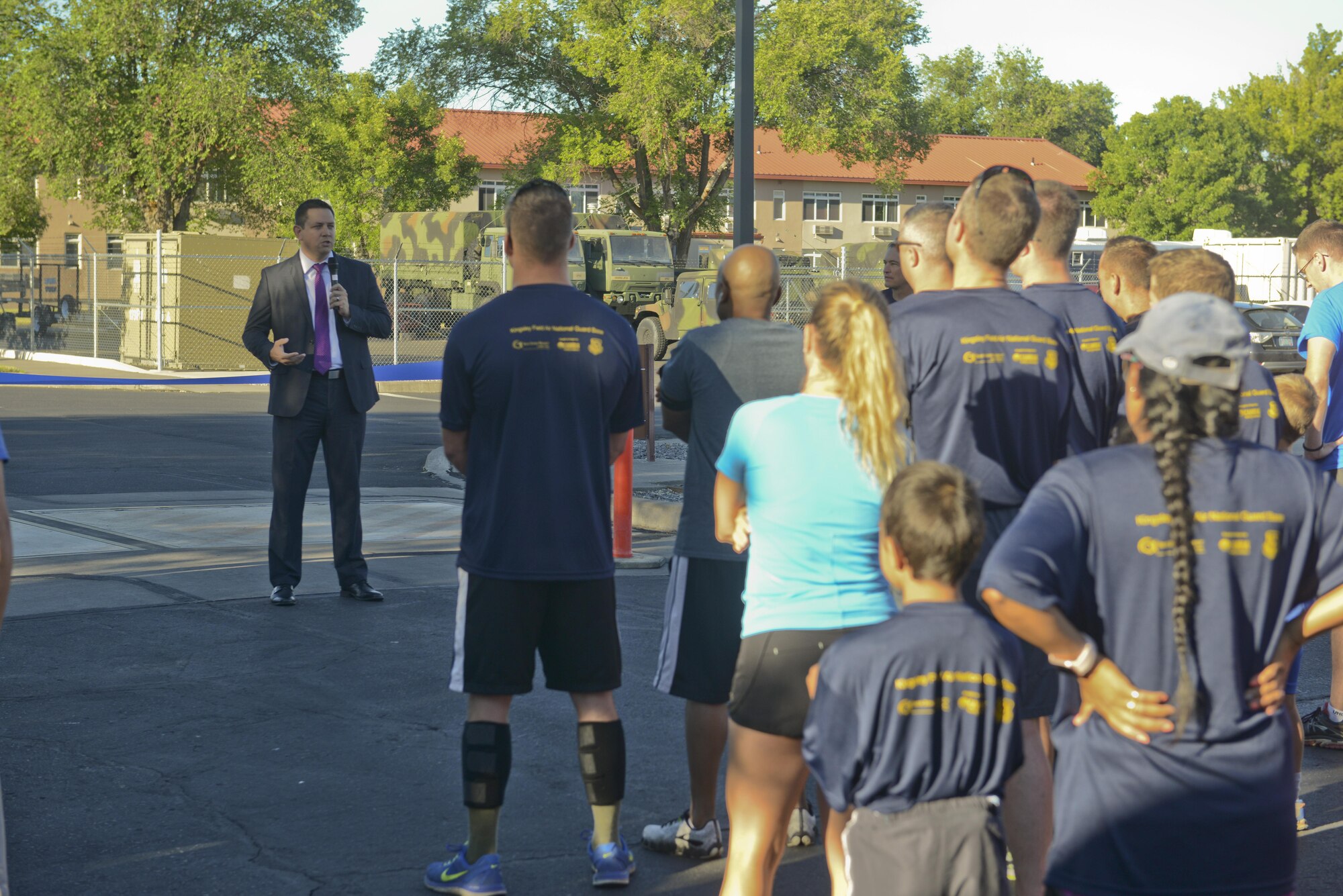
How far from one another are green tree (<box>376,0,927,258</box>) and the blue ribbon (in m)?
17.3

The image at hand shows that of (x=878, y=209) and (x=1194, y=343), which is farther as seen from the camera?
(x=878, y=209)

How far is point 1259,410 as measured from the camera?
3.98 metres

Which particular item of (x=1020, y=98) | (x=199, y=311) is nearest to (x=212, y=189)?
(x=199, y=311)

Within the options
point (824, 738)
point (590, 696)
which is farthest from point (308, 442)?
point (824, 738)

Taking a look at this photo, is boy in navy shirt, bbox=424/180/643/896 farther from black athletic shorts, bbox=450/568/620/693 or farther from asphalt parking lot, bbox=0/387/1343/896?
asphalt parking lot, bbox=0/387/1343/896

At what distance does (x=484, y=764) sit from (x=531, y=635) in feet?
1.24

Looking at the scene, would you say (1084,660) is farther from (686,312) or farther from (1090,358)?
(686,312)

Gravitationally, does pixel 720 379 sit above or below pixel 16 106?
below

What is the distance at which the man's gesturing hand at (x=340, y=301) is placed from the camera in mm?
7652

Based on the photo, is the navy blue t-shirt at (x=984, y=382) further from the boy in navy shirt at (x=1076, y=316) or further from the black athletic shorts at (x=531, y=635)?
the black athletic shorts at (x=531, y=635)

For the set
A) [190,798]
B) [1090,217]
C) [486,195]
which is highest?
[1090,217]

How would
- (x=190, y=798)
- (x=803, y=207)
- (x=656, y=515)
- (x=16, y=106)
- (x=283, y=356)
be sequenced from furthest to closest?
(x=803, y=207)
(x=16, y=106)
(x=656, y=515)
(x=283, y=356)
(x=190, y=798)

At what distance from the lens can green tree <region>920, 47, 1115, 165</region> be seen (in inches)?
4267

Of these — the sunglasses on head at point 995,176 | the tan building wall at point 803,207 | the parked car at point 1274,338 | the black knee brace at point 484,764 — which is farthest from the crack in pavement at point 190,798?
the tan building wall at point 803,207
